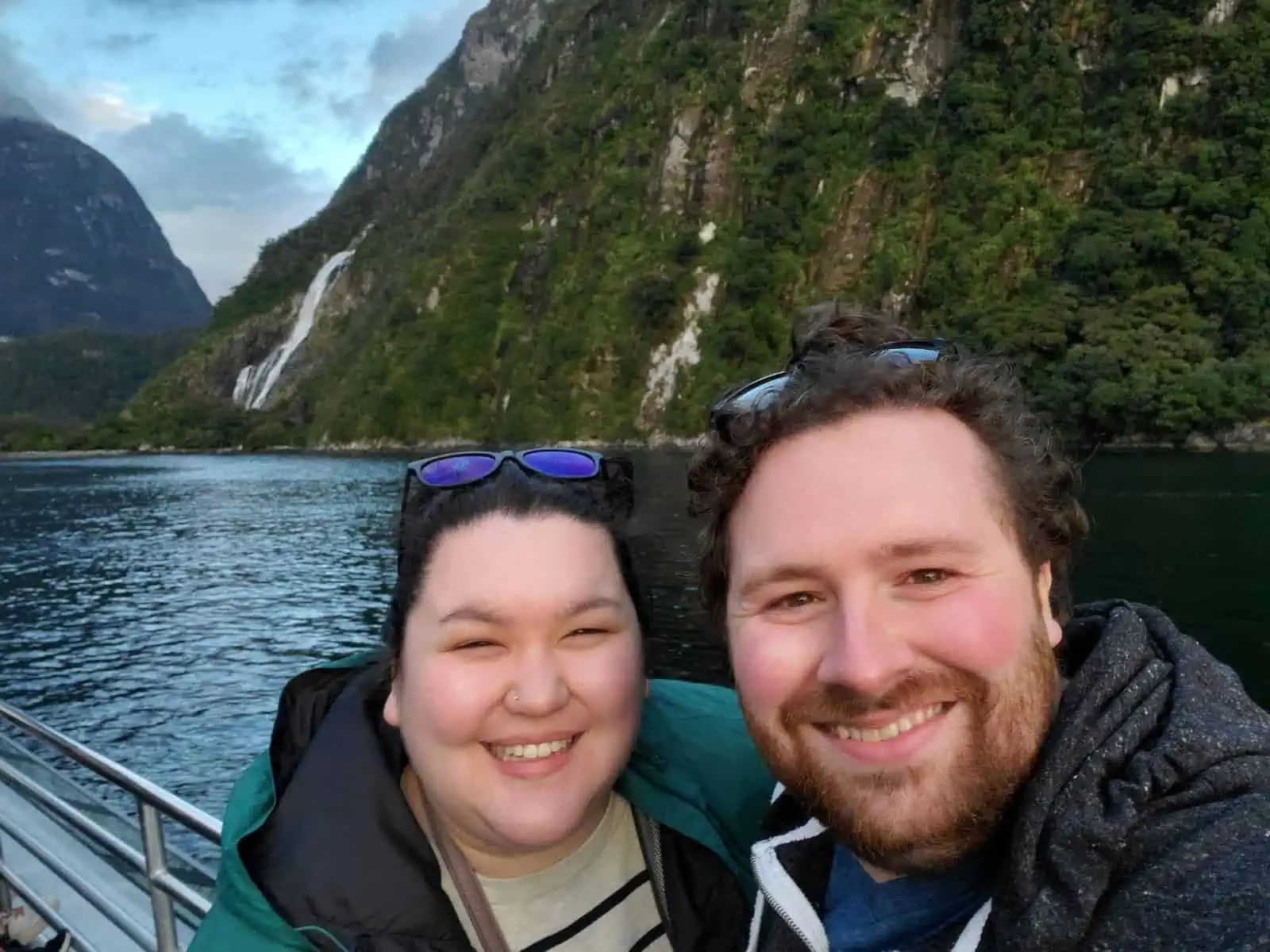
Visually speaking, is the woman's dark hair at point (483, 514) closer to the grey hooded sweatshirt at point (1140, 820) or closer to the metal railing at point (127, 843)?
the metal railing at point (127, 843)

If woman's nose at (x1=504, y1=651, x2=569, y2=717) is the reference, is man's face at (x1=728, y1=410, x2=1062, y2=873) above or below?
above

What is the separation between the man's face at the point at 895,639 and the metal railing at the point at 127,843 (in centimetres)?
104

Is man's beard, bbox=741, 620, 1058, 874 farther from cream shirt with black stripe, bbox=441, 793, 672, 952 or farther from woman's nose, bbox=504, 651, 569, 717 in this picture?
cream shirt with black stripe, bbox=441, 793, 672, 952

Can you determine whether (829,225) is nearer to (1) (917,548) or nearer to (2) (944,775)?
(1) (917,548)

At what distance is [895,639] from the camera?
3.70 ft

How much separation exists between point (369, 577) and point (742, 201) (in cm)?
5960

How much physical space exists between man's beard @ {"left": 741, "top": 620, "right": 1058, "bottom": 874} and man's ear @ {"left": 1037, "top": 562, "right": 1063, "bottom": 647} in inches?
1.3

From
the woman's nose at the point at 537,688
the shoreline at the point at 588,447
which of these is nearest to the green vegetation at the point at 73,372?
the shoreline at the point at 588,447

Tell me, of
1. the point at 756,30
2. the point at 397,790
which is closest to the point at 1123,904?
the point at 397,790

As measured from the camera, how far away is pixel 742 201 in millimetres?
75625

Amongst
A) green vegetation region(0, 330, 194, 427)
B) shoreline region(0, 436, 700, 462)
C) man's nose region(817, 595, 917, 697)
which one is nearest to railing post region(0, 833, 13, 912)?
man's nose region(817, 595, 917, 697)

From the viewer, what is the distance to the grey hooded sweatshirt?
2.72 feet

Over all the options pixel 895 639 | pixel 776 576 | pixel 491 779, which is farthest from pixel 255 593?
pixel 895 639

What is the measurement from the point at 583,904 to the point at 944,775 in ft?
2.54
